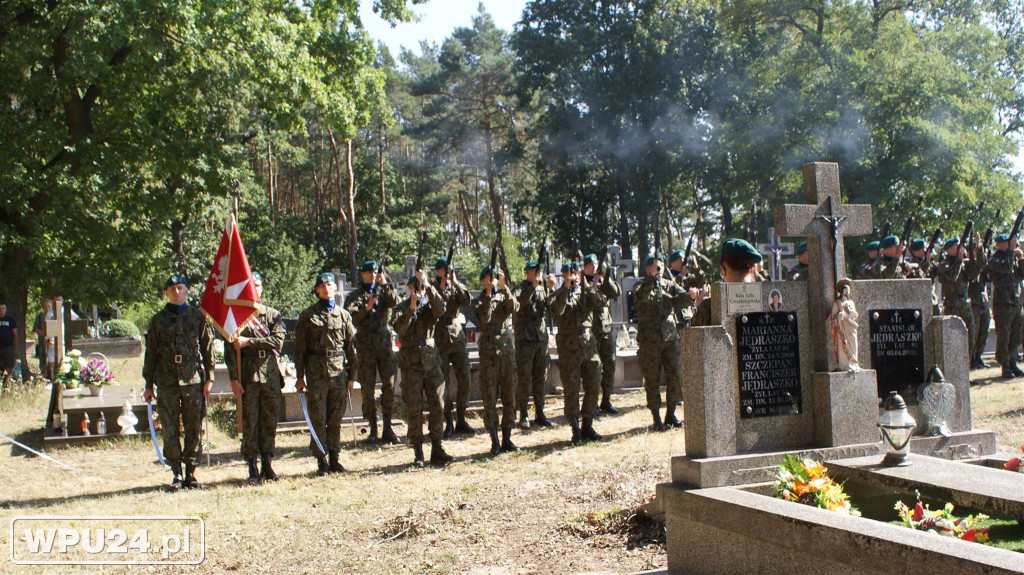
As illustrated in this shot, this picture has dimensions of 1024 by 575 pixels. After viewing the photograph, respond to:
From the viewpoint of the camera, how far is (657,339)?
33.2ft

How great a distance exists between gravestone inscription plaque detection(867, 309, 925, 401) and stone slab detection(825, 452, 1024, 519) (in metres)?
0.74

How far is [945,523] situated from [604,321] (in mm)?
6901

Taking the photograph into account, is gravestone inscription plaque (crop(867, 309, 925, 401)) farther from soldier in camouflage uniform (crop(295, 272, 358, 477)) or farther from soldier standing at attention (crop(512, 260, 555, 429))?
soldier in camouflage uniform (crop(295, 272, 358, 477))

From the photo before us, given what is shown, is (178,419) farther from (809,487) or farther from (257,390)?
(809,487)

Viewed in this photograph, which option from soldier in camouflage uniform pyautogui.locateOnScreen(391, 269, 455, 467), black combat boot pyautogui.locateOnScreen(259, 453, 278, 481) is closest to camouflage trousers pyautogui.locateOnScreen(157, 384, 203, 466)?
black combat boot pyautogui.locateOnScreen(259, 453, 278, 481)

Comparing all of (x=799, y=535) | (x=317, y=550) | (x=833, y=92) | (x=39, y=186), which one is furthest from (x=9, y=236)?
(x=833, y=92)

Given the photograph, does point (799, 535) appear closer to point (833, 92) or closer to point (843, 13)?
point (833, 92)

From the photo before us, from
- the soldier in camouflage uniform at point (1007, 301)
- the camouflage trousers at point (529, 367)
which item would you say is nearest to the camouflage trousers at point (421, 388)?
the camouflage trousers at point (529, 367)

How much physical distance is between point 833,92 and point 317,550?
91.7ft

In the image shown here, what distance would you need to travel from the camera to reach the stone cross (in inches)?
238

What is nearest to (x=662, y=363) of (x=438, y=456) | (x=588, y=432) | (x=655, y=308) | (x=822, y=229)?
(x=655, y=308)

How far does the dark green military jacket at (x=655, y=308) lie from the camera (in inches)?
397

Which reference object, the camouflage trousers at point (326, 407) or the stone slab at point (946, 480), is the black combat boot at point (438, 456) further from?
the stone slab at point (946, 480)

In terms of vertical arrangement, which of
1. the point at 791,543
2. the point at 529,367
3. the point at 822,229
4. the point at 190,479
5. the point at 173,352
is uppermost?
the point at 822,229
